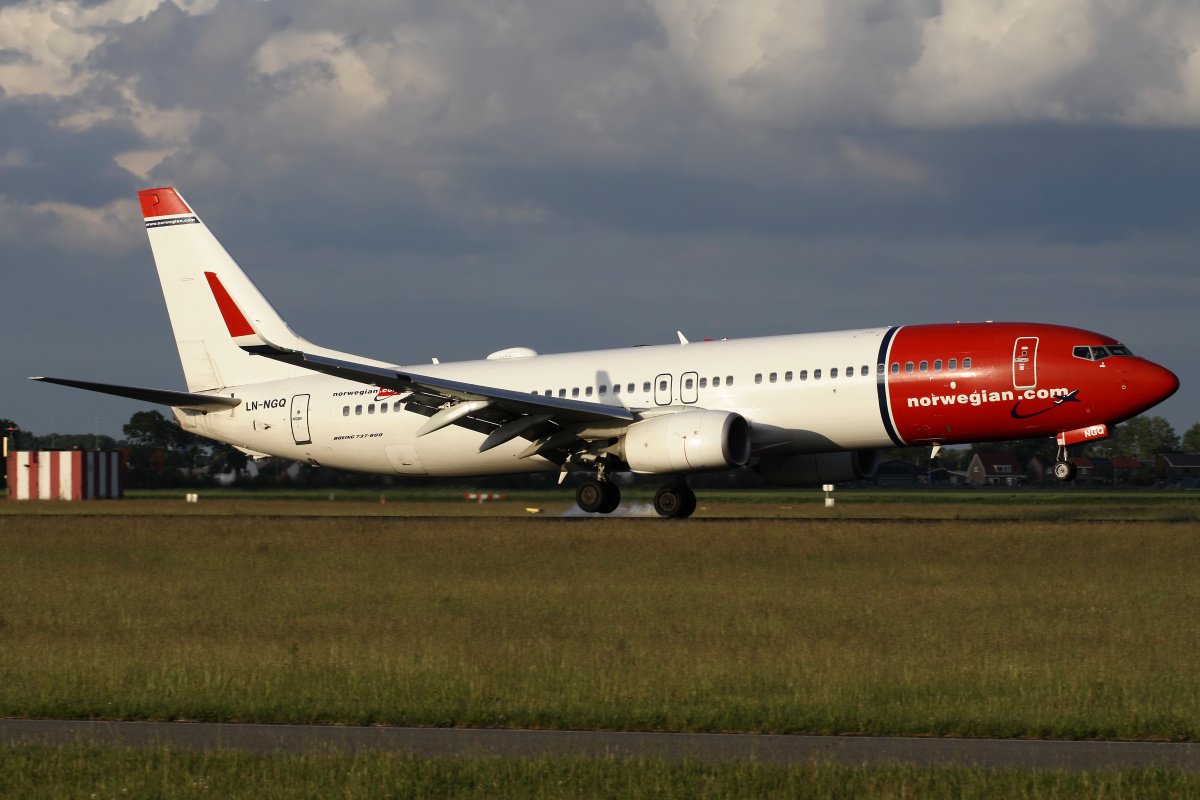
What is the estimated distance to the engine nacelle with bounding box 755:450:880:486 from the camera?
3128 cm


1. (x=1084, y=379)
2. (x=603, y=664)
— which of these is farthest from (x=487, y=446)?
(x=603, y=664)

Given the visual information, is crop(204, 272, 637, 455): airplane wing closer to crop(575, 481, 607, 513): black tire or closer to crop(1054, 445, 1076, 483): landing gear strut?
crop(575, 481, 607, 513): black tire

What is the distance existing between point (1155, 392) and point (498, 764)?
22.0 m

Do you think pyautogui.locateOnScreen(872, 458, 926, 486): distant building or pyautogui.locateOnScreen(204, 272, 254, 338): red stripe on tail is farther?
pyautogui.locateOnScreen(872, 458, 926, 486): distant building

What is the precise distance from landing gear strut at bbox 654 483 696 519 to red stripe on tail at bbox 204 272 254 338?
13541mm

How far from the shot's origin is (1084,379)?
27.0 metres

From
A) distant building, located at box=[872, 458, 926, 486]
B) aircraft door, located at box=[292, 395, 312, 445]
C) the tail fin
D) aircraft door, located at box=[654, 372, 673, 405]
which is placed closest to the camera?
aircraft door, located at box=[654, 372, 673, 405]

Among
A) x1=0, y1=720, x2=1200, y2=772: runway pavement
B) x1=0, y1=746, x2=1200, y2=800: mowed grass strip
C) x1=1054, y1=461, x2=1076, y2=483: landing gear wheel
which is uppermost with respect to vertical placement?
x1=1054, y1=461, x2=1076, y2=483: landing gear wheel

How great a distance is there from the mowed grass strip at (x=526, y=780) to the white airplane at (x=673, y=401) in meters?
18.4

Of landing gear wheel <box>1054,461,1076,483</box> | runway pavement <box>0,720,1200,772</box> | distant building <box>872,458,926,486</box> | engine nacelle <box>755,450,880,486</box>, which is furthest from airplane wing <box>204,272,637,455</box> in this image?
distant building <box>872,458,926,486</box>

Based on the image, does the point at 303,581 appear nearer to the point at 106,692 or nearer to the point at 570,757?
the point at 106,692

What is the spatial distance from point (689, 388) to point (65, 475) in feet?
119

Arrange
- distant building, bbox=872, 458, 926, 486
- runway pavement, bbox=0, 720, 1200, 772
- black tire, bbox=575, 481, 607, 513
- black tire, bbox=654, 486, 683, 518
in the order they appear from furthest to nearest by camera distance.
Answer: distant building, bbox=872, 458, 926, 486, black tire, bbox=575, 481, 607, 513, black tire, bbox=654, 486, 683, 518, runway pavement, bbox=0, 720, 1200, 772

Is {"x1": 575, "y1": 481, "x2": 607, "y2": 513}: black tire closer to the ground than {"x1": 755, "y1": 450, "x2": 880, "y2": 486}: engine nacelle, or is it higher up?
closer to the ground
